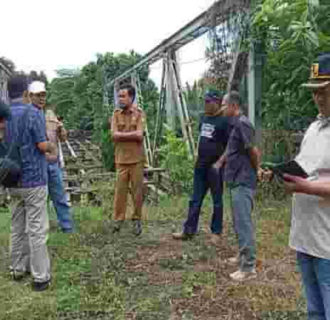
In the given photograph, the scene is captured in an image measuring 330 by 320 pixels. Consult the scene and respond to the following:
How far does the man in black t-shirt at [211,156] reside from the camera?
5.43 metres

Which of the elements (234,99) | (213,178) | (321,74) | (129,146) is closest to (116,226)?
(129,146)

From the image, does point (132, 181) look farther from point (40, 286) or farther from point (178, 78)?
point (178, 78)

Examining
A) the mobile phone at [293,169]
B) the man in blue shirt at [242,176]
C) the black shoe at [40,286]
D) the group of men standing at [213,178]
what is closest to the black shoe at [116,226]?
the group of men standing at [213,178]

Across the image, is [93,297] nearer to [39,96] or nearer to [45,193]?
[45,193]

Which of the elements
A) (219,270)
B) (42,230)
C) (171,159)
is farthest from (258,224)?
(171,159)

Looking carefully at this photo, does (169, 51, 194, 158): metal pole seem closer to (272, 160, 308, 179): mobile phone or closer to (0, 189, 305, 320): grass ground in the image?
(0, 189, 305, 320): grass ground

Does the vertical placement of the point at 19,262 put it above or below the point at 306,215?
below

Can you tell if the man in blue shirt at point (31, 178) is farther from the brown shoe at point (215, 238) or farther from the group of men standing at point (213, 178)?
the brown shoe at point (215, 238)

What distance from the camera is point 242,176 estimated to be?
4441 millimetres

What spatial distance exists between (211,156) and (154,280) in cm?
151

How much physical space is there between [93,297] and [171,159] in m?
5.69

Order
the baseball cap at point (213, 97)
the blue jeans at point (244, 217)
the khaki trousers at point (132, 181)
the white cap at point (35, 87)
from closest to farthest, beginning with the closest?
the blue jeans at point (244, 217), the white cap at point (35, 87), the baseball cap at point (213, 97), the khaki trousers at point (132, 181)

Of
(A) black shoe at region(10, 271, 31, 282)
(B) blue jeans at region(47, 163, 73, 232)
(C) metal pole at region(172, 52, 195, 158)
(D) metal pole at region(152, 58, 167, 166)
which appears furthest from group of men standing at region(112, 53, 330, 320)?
(D) metal pole at region(152, 58, 167, 166)

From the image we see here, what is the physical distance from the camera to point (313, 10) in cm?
462
